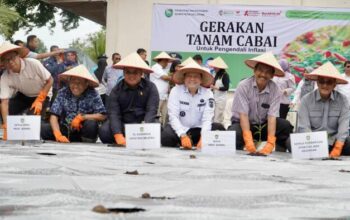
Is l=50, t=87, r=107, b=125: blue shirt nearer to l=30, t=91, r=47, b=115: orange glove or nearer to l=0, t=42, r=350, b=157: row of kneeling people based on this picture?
l=0, t=42, r=350, b=157: row of kneeling people

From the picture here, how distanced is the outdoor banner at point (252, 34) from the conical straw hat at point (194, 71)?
4620mm

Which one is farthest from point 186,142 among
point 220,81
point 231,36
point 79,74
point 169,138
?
point 231,36

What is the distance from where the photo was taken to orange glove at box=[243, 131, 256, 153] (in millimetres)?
6019

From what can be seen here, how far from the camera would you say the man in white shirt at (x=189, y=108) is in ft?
21.3

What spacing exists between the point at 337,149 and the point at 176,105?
1.50 meters

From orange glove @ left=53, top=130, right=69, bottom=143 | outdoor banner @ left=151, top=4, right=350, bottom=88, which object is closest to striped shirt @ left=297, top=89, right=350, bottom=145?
orange glove @ left=53, top=130, right=69, bottom=143

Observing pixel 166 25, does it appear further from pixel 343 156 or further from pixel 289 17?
pixel 343 156

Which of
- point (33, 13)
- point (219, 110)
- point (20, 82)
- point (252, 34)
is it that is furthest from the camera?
point (33, 13)

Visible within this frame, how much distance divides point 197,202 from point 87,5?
437 inches

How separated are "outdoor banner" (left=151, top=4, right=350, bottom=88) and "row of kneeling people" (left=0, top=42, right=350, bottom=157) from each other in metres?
4.81

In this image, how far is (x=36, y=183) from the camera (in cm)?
317

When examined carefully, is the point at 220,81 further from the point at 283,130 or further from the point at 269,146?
the point at 269,146

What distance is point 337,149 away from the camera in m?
5.97

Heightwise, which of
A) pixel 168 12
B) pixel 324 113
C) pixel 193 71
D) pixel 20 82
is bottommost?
pixel 324 113
